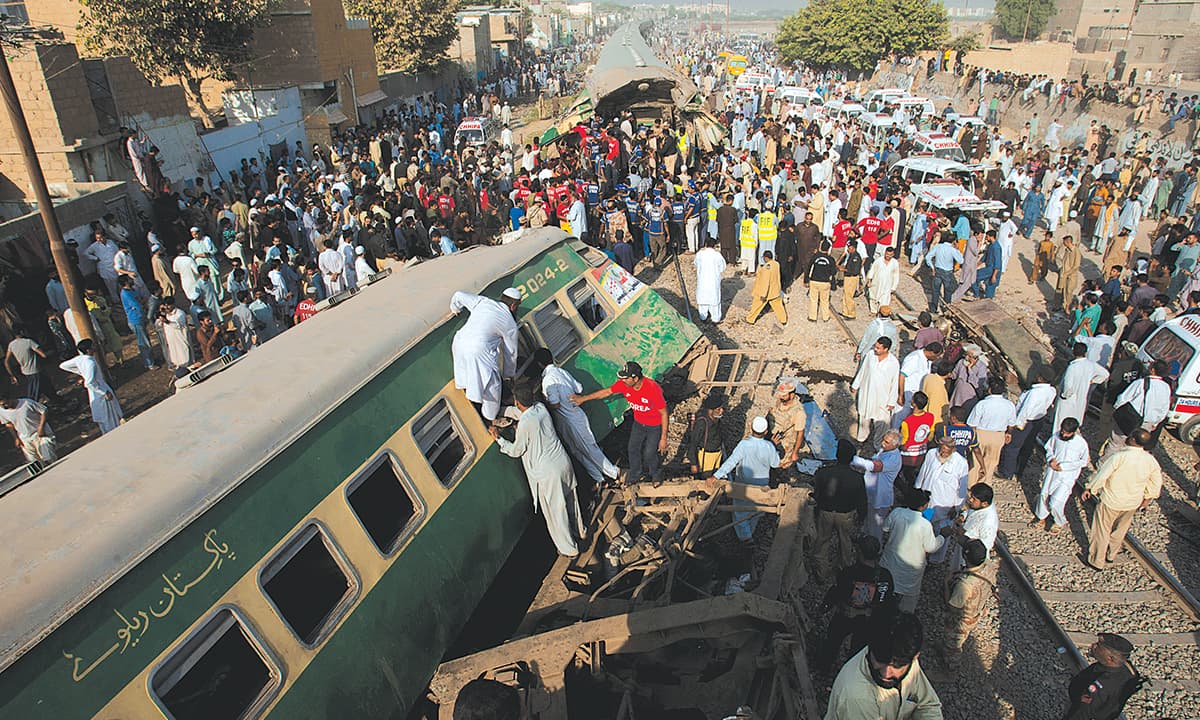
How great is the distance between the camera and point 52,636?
318 centimetres

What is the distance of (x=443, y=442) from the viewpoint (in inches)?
236

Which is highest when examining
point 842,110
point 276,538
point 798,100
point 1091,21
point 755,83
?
point 1091,21

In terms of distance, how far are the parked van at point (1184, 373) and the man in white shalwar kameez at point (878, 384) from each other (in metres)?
3.76

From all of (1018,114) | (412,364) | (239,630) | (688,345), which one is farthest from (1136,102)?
(239,630)

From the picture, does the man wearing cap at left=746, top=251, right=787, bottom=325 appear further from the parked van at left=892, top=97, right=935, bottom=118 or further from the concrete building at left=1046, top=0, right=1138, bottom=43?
the concrete building at left=1046, top=0, right=1138, bottom=43

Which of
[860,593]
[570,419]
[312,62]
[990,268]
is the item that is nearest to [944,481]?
[860,593]

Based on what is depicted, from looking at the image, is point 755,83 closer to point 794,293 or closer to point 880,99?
point 880,99

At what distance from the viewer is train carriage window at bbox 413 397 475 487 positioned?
5758mm

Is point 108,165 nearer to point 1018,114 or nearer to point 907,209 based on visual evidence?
point 907,209

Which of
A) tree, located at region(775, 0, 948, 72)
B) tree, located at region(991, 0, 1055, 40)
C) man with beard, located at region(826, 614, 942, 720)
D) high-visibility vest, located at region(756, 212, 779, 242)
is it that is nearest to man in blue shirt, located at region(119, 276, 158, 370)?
high-visibility vest, located at region(756, 212, 779, 242)

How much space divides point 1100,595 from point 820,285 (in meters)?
6.85

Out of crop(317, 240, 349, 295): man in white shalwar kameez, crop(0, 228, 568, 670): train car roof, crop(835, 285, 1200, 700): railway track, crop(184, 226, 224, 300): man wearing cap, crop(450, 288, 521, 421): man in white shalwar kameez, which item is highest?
crop(0, 228, 568, 670): train car roof

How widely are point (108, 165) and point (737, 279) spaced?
1457 cm

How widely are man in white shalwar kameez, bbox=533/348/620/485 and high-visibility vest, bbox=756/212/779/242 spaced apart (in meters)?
8.31
